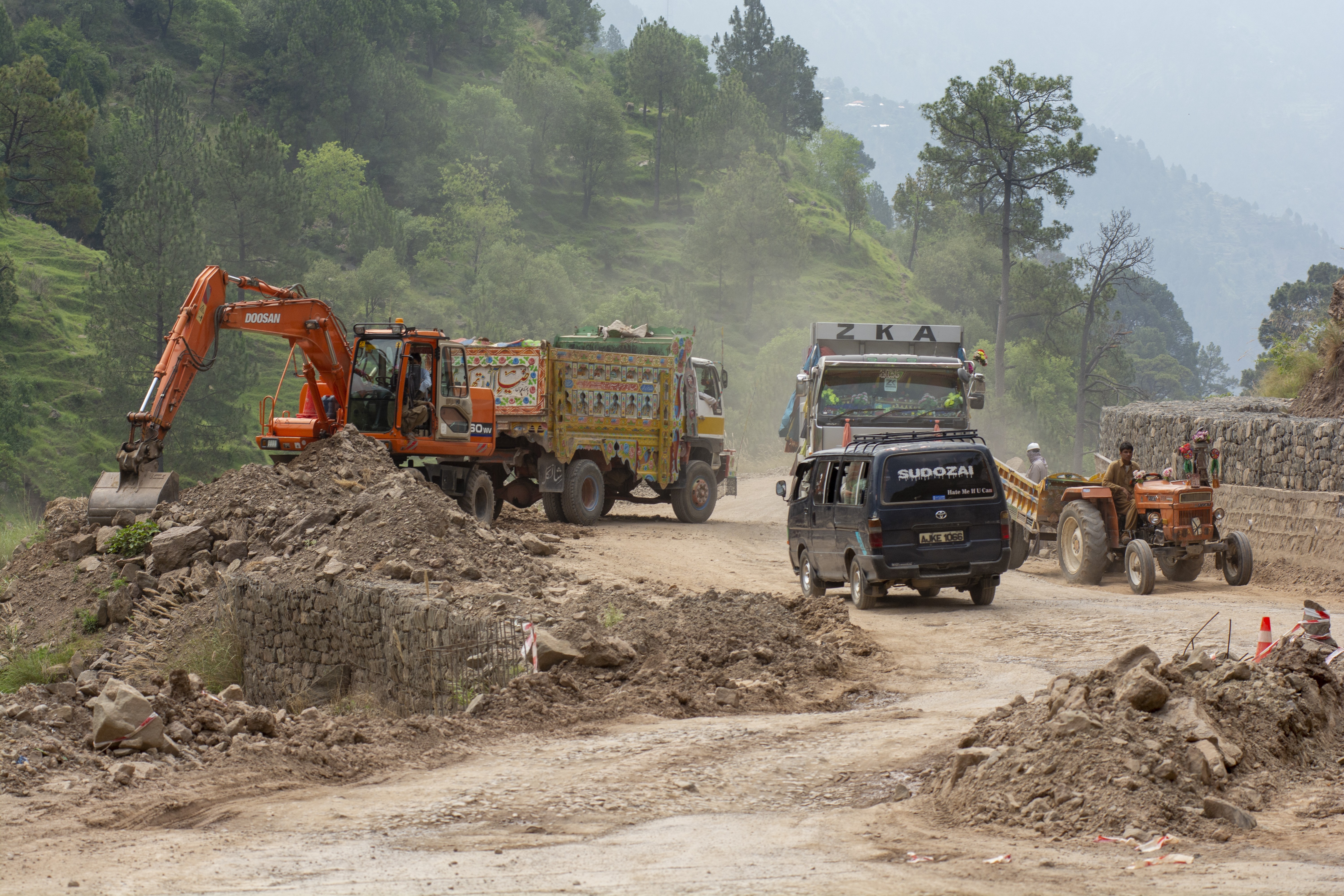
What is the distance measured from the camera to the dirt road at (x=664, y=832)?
17.5ft

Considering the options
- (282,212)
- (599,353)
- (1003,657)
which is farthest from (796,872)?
(282,212)

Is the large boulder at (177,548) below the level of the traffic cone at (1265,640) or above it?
below

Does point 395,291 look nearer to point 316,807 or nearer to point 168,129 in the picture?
point 168,129

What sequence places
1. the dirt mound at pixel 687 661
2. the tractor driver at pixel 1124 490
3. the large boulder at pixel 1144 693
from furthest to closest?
the tractor driver at pixel 1124 490 → the dirt mound at pixel 687 661 → the large boulder at pixel 1144 693

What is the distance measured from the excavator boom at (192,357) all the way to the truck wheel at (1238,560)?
13073 millimetres

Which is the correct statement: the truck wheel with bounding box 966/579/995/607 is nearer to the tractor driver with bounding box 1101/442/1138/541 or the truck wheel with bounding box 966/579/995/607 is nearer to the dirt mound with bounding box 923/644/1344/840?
the tractor driver with bounding box 1101/442/1138/541

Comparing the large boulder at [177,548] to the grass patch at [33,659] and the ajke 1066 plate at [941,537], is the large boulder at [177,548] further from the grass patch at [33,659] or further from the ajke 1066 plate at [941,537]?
the ajke 1066 plate at [941,537]

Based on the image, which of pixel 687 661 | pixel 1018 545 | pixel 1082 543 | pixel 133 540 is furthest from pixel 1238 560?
pixel 133 540

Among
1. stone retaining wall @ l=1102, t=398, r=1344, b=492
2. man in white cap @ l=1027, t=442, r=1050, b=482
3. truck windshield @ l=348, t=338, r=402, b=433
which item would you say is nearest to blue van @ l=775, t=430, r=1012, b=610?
man in white cap @ l=1027, t=442, r=1050, b=482

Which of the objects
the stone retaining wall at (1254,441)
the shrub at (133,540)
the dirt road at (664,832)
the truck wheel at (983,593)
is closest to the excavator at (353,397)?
the shrub at (133,540)

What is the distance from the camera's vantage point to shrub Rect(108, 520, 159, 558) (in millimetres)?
16562

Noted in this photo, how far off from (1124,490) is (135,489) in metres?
13.8

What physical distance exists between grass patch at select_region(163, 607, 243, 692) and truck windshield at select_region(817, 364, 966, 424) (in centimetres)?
972

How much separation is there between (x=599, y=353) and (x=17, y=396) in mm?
26184
